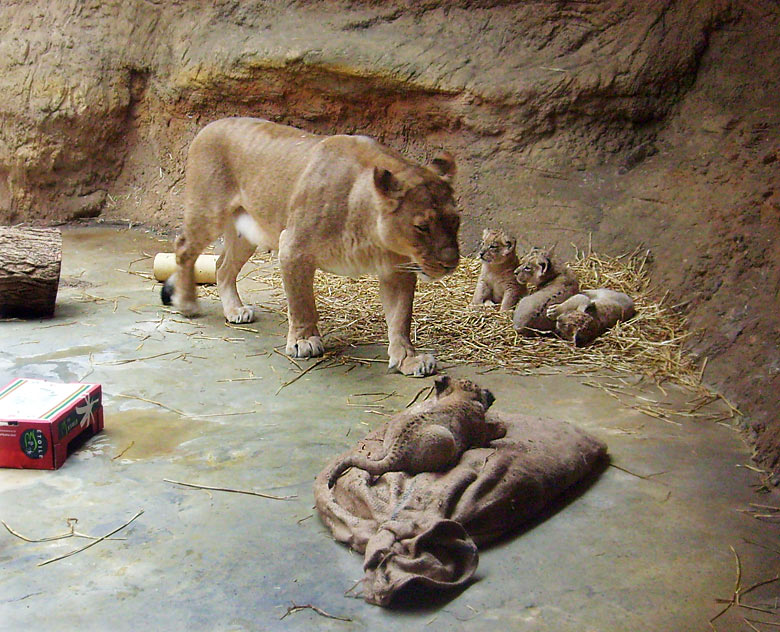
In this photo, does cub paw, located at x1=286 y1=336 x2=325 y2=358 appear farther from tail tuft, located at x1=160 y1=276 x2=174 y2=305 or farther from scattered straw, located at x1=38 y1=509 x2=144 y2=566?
scattered straw, located at x1=38 y1=509 x2=144 y2=566

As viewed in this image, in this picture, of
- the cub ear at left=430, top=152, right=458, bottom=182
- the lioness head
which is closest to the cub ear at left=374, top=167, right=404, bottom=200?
the lioness head

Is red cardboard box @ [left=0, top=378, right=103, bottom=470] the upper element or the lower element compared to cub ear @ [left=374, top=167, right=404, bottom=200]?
lower

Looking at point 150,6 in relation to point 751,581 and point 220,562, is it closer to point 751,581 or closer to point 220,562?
point 220,562

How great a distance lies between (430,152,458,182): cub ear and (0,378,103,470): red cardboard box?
251 cm

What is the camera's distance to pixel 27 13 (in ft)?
33.5

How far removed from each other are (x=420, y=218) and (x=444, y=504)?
2.30 m

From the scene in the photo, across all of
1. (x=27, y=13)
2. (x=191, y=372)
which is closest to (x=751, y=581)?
(x=191, y=372)

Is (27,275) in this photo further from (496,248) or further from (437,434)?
(437,434)

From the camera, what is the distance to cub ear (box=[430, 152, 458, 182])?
5.49m

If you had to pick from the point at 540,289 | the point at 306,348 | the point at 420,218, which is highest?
the point at 420,218

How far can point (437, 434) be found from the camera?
348 cm

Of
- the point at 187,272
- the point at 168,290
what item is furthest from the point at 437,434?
the point at 168,290

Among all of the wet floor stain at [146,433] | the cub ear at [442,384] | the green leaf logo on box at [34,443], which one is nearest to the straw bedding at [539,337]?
the cub ear at [442,384]

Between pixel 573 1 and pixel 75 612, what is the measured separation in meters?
7.10
